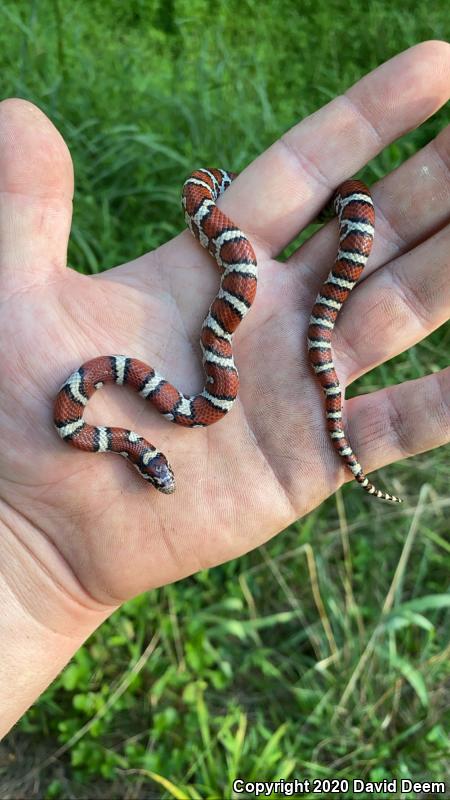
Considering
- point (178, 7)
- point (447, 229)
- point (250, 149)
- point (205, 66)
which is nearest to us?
point (447, 229)

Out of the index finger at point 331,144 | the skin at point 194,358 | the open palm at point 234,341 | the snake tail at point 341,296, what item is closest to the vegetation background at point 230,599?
the skin at point 194,358

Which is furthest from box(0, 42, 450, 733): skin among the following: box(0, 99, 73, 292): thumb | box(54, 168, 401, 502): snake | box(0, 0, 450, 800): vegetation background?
box(0, 0, 450, 800): vegetation background

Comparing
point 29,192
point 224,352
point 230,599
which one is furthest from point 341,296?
point 230,599

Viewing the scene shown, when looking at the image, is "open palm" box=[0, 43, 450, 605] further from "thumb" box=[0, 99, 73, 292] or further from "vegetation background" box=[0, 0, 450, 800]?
"vegetation background" box=[0, 0, 450, 800]

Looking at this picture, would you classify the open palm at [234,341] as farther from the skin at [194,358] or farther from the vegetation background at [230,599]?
the vegetation background at [230,599]

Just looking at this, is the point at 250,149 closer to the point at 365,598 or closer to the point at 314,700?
the point at 365,598

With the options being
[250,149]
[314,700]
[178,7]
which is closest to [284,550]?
[314,700]

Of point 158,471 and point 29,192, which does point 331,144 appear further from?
point 158,471
